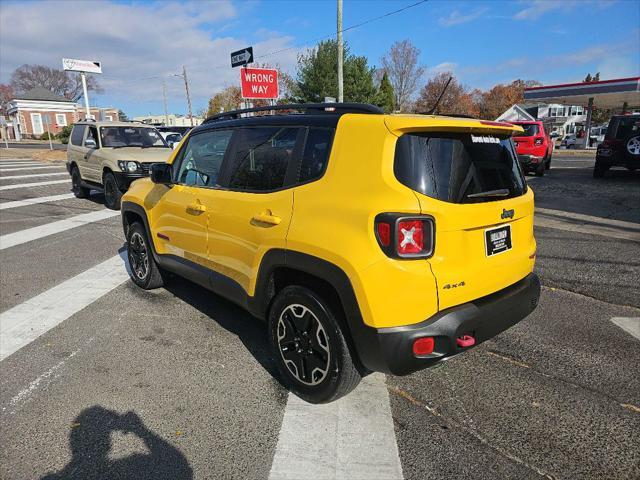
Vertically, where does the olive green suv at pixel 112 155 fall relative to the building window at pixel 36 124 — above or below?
below

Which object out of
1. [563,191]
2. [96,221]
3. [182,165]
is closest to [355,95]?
[563,191]

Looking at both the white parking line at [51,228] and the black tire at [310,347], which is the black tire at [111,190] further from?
the black tire at [310,347]

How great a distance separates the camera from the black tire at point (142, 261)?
4.58 metres

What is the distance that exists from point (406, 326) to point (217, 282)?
1758 mm

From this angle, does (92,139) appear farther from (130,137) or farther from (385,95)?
(385,95)

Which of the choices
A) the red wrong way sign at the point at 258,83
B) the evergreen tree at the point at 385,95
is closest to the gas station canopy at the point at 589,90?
the evergreen tree at the point at 385,95

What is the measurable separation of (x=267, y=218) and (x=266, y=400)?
1.19 metres

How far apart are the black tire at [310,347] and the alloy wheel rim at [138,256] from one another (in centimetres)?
241

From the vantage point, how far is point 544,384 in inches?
114

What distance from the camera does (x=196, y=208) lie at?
3.50 m

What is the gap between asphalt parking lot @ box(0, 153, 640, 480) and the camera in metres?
2.23

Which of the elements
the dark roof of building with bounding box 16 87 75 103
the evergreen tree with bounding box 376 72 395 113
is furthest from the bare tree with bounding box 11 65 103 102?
the evergreen tree with bounding box 376 72 395 113

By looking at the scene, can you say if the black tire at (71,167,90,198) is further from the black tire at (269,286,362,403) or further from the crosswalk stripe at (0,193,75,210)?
the black tire at (269,286,362,403)

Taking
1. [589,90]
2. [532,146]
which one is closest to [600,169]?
[532,146]
